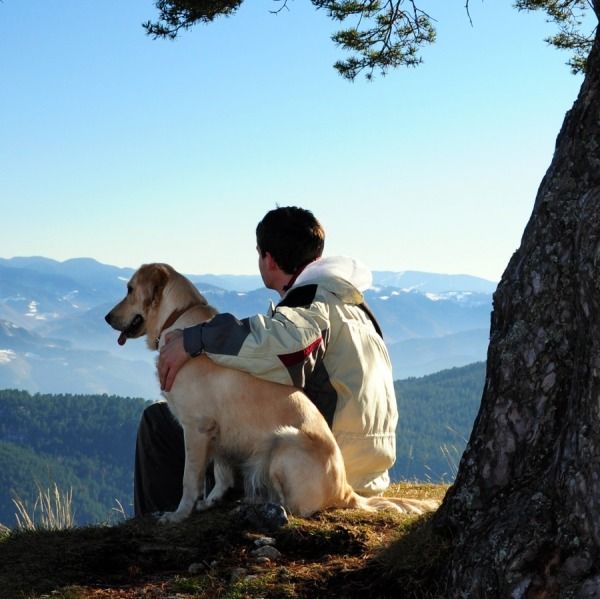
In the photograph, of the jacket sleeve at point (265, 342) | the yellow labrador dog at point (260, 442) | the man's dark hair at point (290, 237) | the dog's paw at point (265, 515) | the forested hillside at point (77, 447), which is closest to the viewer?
the dog's paw at point (265, 515)

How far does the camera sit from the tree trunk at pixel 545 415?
12.1 feet

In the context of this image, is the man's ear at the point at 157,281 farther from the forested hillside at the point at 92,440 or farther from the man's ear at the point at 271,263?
the forested hillside at the point at 92,440

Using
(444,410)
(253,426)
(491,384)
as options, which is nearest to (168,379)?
(253,426)

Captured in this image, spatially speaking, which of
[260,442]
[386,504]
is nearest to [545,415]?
[386,504]

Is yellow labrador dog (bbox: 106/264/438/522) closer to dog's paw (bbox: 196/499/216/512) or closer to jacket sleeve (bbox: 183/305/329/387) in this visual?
dog's paw (bbox: 196/499/216/512)

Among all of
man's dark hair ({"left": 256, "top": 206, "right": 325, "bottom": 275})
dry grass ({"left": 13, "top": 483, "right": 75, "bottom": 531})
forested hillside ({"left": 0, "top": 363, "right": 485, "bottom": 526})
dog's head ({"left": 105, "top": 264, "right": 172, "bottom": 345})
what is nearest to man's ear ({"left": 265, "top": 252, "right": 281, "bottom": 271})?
man's dark hair ({"left": 256, "top": 206, "right": 325, "bottom": 275})

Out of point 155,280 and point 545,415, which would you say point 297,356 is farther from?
point 545,415

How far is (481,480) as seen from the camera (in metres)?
4.31

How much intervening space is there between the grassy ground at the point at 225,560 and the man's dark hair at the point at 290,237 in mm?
1883

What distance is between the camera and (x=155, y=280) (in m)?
6.58

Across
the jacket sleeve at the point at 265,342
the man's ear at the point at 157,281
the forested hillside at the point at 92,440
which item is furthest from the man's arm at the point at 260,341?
the forested hillside at the point at 92,440

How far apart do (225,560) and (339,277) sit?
7.22ft

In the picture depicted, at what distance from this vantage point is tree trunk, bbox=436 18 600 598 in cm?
368

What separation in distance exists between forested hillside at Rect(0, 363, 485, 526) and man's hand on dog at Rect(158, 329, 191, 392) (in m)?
156
